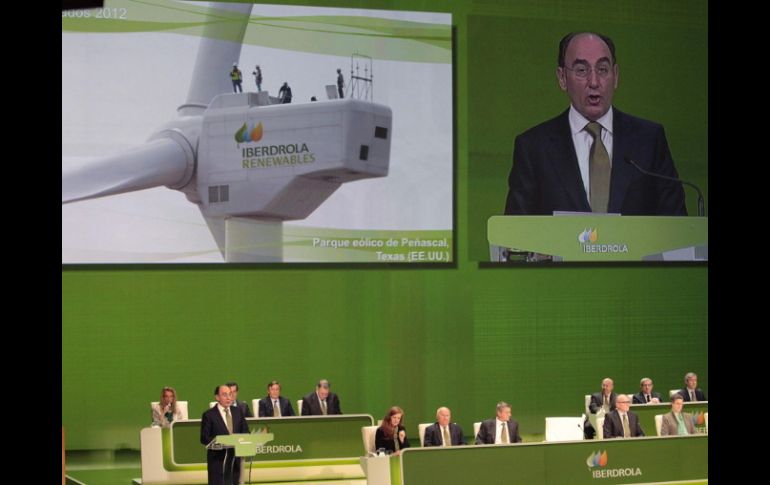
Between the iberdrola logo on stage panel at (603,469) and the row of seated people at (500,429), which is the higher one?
the row of seated people at (500,429)

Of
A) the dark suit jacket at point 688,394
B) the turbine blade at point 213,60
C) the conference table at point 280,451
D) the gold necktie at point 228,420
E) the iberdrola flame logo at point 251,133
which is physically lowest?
the conference table at point 280,451

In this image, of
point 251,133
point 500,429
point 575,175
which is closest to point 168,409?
point 500,429

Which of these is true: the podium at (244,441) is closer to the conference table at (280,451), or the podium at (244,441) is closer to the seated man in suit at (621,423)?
the conference table at (280,451)

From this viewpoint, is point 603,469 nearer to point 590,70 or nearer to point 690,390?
point 690,390

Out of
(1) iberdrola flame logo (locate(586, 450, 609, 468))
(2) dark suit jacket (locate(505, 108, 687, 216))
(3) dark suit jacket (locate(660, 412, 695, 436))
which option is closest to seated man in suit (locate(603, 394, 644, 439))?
(3) dark suit jacket (locate(660, 412, 695, 436))

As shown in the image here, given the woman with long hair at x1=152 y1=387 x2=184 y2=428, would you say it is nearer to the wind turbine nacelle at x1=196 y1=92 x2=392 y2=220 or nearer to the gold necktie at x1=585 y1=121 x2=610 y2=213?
the wind turbine nacelle at x1=196 y1=92 x2=392 y2=220

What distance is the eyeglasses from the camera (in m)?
12.9

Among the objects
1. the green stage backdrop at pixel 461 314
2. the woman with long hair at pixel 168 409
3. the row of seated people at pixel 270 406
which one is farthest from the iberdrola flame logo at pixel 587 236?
the woman with long hair at pixel 168 409

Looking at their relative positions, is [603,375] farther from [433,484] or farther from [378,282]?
[433,484]

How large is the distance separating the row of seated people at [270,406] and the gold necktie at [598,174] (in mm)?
4062

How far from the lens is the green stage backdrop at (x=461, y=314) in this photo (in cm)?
1170

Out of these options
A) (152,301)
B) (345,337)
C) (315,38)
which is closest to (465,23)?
(315,38)

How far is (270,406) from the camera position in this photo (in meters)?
10.3
